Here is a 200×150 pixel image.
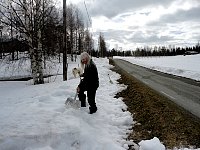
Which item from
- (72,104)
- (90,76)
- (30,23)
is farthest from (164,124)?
(30,23)

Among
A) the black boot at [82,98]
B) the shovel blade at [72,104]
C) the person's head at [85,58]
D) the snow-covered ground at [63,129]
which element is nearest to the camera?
the snow-covered ground at [63,129]

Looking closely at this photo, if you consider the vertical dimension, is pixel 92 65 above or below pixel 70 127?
above

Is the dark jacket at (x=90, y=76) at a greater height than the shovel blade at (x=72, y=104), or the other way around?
the dark jacket at (x=90, y=76)

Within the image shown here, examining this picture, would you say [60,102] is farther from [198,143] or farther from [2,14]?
[2,14]

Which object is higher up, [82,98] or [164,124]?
[82,98]

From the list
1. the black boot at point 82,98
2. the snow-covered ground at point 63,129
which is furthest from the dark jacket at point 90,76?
the snow-covered ground at point 63,129

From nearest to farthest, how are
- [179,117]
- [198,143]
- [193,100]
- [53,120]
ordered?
1. [198,143]
2. [53,120]
3. [179,117]
4. [193,100]

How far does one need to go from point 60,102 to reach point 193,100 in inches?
231

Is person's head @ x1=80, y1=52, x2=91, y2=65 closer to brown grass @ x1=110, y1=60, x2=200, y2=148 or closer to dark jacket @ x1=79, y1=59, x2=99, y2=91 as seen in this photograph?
dark jacket @ x1=79, y1=59, x2=99, y2=91

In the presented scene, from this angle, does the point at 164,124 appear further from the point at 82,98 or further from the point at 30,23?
the point at 30,23

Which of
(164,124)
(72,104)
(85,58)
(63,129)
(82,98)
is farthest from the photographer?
(82,98)

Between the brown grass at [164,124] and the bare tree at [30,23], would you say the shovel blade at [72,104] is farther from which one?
the bare tree at [30,23]

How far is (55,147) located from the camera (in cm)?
571

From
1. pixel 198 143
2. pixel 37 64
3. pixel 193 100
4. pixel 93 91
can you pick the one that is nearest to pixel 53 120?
pixel 93 91
